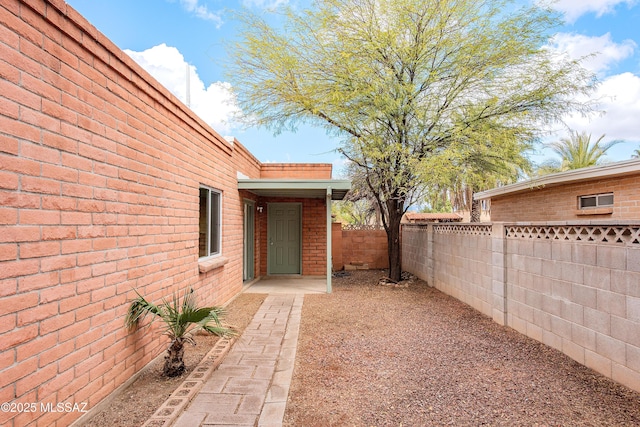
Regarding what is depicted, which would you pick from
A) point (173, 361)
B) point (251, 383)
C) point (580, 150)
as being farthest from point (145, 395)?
point (580, 150)

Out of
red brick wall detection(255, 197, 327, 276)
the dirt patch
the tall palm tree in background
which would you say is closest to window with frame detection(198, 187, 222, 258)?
the dirt patch

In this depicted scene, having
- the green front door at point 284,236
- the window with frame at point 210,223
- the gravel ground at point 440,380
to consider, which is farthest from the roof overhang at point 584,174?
the window with frame at point 210,223

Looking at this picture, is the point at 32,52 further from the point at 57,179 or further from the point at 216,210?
the point at 216,210

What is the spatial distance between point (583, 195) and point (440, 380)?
7.53 meters

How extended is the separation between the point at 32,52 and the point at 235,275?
19.9 ft

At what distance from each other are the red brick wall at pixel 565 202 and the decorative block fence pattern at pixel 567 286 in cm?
279

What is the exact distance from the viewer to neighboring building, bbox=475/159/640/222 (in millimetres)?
7355

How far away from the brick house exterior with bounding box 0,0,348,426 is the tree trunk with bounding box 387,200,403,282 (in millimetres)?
6394

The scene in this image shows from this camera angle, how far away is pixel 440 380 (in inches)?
143

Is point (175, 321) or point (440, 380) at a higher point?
point (175, 321)

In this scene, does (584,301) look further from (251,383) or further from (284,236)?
(284,236)

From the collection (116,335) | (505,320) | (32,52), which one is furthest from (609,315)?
(32,52)

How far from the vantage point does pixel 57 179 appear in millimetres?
2455

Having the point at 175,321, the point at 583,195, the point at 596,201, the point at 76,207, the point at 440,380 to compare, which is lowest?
the point at 440,380
